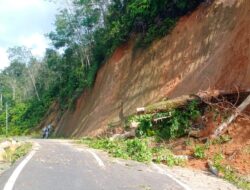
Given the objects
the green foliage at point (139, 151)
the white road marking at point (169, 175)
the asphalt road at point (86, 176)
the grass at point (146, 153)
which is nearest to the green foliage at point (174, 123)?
the grass at point (146, 153)

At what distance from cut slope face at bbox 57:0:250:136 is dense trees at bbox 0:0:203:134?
114cm

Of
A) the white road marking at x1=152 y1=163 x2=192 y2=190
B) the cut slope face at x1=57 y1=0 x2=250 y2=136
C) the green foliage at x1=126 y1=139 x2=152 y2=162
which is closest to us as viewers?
the white road marking at x1=152 y1=163 x2=192 y2=190

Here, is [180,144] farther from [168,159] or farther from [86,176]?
[86,176]

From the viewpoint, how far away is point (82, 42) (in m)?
51.2

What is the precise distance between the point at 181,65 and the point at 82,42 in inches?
1060

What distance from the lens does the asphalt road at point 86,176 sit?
27.8ft

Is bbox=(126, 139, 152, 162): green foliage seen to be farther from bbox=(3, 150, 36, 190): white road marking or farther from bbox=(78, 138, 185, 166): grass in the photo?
bbox=(3, 150, 36, 190): white road marking

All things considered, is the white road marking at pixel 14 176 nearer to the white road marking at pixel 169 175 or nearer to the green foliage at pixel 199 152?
the white road marking at pixel 169 175

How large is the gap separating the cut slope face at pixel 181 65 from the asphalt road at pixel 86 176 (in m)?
6.09

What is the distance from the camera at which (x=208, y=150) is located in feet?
45.6

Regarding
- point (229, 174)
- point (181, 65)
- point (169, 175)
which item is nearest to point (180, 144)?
point (229, 174)

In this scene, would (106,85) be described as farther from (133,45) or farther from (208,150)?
(208,150)

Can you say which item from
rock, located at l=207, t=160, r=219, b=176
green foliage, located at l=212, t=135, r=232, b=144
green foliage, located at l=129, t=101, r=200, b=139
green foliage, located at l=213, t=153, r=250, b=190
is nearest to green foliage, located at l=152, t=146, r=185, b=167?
rock, located at l=207, t=160, r=219, b=176

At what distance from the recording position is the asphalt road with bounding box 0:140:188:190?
333 inches
